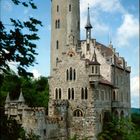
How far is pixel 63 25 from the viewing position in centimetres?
6234

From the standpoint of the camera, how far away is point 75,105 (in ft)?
165

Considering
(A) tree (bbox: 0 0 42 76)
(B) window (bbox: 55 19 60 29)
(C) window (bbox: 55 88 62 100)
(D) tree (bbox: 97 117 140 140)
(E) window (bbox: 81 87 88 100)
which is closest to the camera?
(A) tree (bbox: 0 0 42 76)

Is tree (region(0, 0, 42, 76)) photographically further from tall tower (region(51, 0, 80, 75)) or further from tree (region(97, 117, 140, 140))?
tall tower (region(51, 0, 80, 75))

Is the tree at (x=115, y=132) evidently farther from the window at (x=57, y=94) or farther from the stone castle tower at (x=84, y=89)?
the window at (x=57, y=94)

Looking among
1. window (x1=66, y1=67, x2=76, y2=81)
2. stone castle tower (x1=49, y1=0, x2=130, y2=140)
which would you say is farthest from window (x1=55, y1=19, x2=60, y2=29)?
window (x1=66, y1=67, x2=76, y2=81)

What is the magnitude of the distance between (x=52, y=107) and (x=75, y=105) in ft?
9.94

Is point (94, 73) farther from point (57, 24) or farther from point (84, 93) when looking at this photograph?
point (57, 24)

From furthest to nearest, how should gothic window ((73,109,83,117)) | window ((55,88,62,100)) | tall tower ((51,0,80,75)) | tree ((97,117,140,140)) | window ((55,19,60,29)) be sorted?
1. window ((55,19,60,29))
2. tall tower ((51,0,80,75))
3. window ((55,88,62,100))
4. tree ((97,117,140,140))
5. gothic window ((73,109,83,117))

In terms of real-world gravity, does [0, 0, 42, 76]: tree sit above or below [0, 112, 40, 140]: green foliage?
above

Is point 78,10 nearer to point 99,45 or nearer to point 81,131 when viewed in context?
point 99,45

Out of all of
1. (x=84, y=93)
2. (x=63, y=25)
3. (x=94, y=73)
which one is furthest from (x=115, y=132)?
(x=63, y=25)

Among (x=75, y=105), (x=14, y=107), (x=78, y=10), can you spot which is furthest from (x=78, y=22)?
(x=14, y=107)

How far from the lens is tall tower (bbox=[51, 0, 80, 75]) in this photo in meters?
61.8

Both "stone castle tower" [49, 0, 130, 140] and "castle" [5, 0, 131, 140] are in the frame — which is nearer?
"castle" [5, 0, 131, 140]
